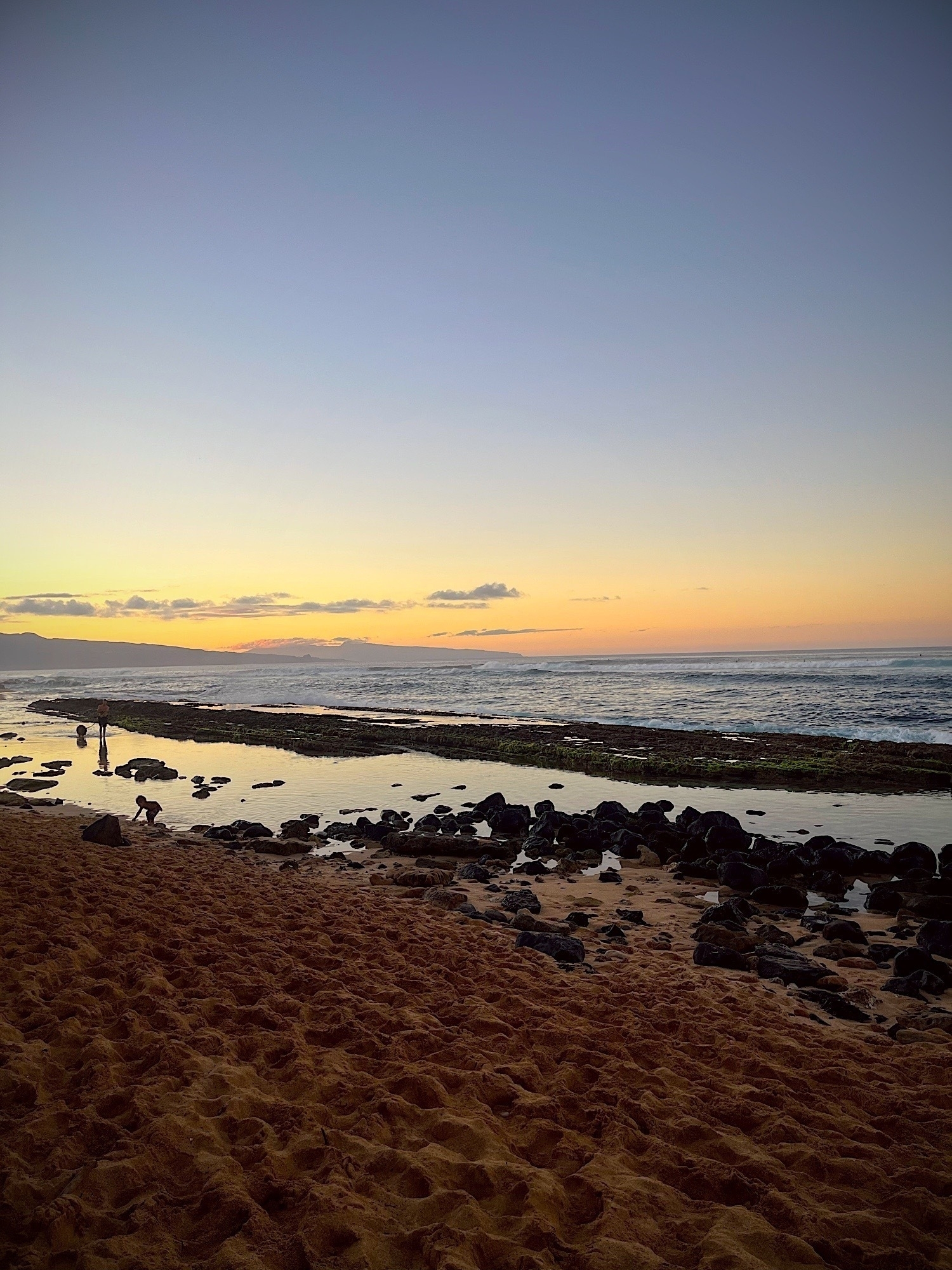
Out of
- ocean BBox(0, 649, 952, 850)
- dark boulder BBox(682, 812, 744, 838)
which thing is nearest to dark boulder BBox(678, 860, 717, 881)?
dark boulder BBox(682, 812, 744, 838)

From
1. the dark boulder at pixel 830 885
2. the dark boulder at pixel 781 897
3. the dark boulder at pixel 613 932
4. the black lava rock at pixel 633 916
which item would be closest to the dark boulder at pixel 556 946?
the dark boulder at pixel 613 932

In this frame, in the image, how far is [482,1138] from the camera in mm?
4035

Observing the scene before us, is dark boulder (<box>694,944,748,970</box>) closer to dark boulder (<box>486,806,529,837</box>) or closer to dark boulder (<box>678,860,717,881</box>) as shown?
dark boulder (<box>678,860,717,881</box>)

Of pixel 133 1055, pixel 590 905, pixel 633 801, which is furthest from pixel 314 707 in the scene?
pixel 133 1055

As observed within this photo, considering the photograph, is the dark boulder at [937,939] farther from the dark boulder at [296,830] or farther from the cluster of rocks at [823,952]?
the dark boulder at [296,830]

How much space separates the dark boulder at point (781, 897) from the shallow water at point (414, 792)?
3.66 meters

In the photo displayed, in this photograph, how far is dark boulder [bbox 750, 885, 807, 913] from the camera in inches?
371

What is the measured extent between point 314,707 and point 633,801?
115ft

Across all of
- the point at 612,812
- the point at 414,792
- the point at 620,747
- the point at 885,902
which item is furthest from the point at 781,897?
the point at 620,747

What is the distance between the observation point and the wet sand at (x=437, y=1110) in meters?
3.28

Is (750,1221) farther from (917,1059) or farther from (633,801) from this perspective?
(633,801)

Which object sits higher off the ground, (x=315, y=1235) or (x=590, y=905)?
(x=315, y=1235)

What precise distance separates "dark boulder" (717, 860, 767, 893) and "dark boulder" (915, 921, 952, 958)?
A: 2.36 m

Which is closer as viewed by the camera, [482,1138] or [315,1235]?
[315,1235]
